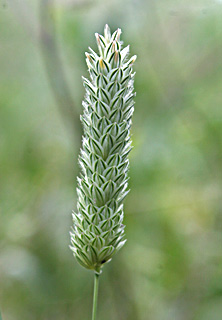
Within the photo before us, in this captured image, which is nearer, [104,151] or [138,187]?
[104,151]

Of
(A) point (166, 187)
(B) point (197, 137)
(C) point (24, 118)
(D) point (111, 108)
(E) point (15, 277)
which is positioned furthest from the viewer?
(C) point (24, 118)

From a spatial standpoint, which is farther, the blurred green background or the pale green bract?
the blurred green background

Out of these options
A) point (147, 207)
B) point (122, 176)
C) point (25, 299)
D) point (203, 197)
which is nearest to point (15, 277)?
point (25, 299)

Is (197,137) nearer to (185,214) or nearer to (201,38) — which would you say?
(185,214)

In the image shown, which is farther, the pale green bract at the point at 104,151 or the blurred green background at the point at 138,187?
the blurred green background at the point at 138,187
